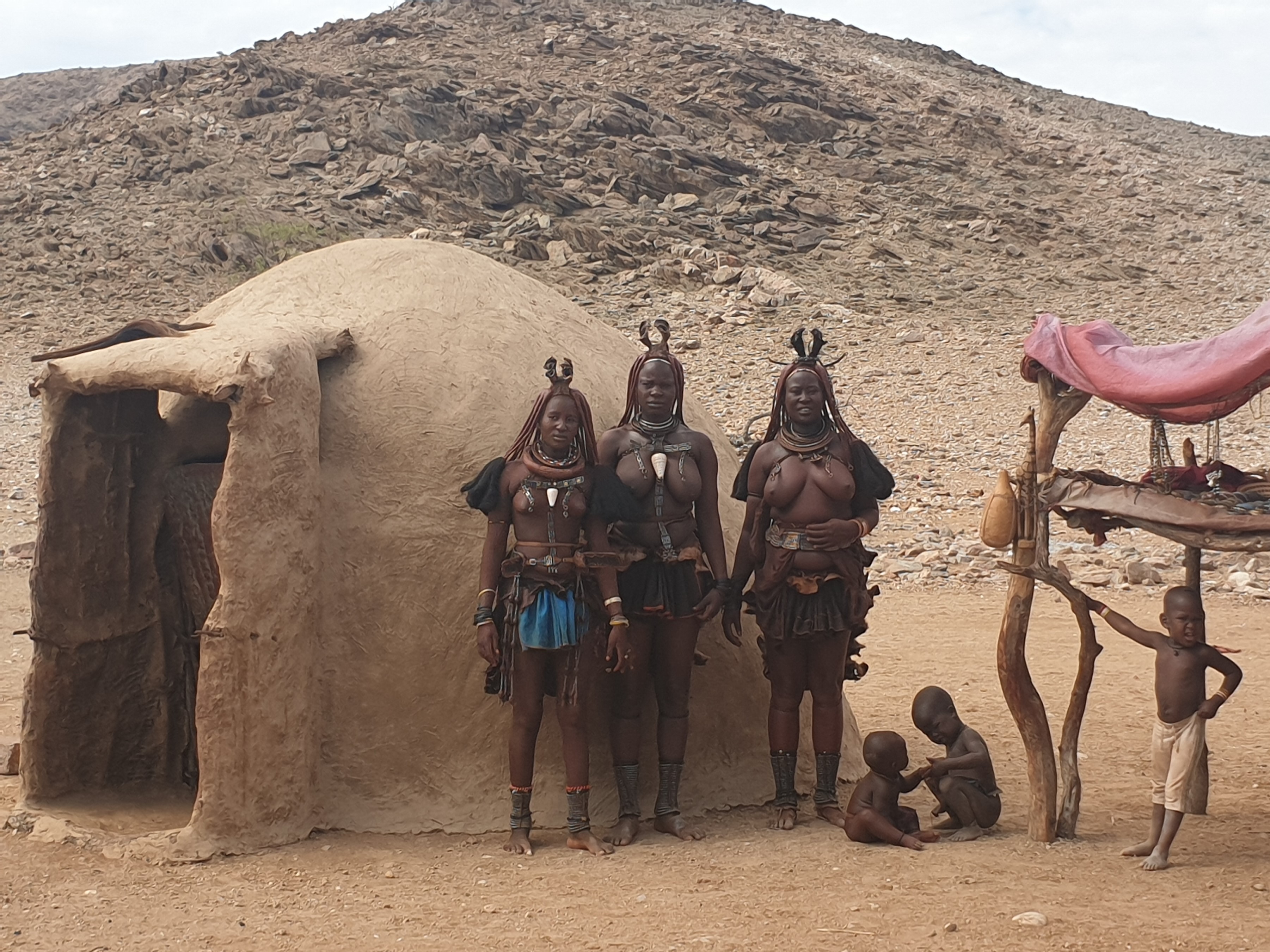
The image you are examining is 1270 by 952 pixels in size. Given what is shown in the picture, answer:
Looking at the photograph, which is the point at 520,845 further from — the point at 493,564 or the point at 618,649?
the point at 493,564

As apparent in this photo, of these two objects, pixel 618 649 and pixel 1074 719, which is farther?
pixel 1074 719

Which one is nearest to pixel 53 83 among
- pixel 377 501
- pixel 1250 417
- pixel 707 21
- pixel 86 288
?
pixel 707 21

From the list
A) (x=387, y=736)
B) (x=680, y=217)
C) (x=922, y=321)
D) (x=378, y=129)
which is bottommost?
(x=387, y=736)

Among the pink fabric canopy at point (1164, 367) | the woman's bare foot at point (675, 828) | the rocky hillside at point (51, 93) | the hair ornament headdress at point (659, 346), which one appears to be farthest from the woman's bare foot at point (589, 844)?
the rocky hillside at point (51, 93)

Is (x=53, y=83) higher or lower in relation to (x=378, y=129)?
higher

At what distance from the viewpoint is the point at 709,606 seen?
512 centimetres

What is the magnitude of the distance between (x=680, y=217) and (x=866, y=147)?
285 inches

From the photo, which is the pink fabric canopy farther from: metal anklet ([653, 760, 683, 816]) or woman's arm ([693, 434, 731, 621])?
metal anklet ([653, 760, 683, 816])

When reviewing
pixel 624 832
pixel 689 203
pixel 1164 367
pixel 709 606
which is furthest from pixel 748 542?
pixel 689 203

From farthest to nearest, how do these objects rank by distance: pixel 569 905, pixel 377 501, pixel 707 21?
pixel 707 21 < pixel 377 501 < pixel 569 905

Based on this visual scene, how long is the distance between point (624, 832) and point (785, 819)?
676 mm

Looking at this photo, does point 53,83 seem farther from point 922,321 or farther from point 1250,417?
point 1250,417

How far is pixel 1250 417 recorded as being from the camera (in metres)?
16.4

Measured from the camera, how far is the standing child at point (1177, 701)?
4.69 meters
